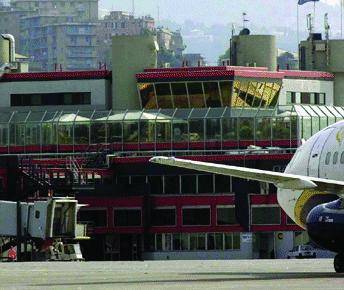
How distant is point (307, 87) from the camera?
13850 centimetres

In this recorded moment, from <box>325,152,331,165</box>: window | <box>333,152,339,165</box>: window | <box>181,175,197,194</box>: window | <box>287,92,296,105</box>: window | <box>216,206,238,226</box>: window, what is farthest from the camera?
<box>287,92,296,105</box>: window

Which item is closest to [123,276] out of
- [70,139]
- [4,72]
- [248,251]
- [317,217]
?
[317,217]

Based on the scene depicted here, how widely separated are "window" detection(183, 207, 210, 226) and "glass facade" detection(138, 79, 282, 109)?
14.6 meters

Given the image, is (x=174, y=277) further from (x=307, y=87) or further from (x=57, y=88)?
(x=307, y=87)

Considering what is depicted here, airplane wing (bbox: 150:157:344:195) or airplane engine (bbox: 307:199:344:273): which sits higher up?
airplane wing (bbox: 150:157:344:195)

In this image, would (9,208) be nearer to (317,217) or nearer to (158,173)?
(158,173)

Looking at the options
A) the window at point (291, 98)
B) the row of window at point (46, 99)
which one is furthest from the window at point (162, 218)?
the window at point (291, 98)

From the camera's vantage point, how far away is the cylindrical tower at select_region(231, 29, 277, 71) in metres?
138

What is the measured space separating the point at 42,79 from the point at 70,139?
7944 millimetres

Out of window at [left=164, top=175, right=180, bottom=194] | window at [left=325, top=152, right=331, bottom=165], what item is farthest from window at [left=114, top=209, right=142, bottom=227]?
window at [left=325, top=152, right=331, bottom=165]

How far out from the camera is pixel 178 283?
50.6m

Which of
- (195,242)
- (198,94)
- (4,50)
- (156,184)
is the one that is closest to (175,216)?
(195,242)

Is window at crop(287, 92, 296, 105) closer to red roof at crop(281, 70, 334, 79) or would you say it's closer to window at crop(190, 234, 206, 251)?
red roof at crop(281, 70, 334, 79)

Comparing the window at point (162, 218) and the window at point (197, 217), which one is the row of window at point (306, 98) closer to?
the window at point (197, 217)
